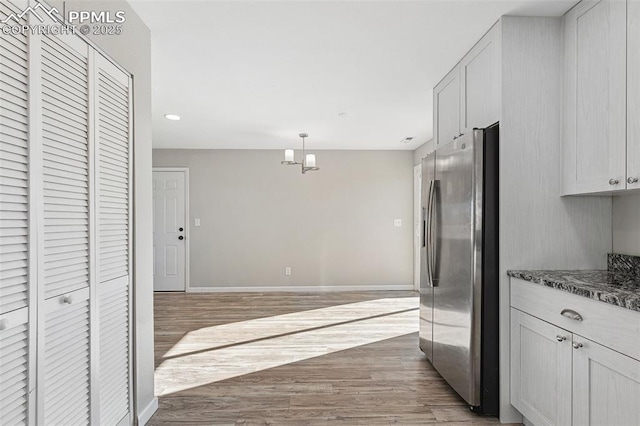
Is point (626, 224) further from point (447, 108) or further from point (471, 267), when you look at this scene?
point (447, 108)

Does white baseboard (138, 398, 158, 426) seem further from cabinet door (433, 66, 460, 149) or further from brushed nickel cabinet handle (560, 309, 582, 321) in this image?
cabinet door (433, 66, 460, 149)

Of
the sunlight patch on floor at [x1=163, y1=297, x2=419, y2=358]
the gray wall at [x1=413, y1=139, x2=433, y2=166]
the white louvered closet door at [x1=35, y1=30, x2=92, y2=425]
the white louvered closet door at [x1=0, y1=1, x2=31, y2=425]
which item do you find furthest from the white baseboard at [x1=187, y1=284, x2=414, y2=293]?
the white louvered closet door at [x1=0, y1=1, x2=31, y2=425]

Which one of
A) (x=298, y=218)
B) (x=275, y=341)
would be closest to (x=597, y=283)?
(x=275, y=341)

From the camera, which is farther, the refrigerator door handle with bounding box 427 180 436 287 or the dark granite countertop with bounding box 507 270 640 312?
the refrigerator door handle with bounding box 427 180 436 287

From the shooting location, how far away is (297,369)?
285 centimetres

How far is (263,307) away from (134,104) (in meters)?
3.46

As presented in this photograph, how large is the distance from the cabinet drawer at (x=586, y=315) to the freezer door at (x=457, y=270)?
0.28m

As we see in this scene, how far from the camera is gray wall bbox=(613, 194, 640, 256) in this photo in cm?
194

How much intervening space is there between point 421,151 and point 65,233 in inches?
200

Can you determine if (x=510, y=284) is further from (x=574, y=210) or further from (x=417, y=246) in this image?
(x=417, y=246)

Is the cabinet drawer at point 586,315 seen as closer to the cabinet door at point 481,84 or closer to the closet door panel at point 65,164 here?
the cabinet door at point 481,84

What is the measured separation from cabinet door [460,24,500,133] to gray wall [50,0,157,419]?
6.96ft

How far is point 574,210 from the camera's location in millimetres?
2111

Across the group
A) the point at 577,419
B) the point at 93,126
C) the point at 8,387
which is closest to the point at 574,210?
the point at 577,419
